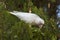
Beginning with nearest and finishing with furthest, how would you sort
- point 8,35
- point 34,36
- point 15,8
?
point 8,35 → point 34,36 → point 15,8

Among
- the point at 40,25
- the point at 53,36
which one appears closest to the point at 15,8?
the point at 40,25

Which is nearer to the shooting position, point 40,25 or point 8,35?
point 8,35

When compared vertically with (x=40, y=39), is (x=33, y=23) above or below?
above

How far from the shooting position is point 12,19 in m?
1.47

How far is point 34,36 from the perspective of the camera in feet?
4.89

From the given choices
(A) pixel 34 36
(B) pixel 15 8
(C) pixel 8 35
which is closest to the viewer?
(C) pixel 8 35

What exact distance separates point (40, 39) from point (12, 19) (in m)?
0.27

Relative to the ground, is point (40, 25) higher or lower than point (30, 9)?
lower

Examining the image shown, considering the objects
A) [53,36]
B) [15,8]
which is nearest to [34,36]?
[53,36]

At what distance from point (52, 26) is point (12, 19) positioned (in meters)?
0.33

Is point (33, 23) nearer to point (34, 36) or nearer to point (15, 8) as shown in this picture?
point (34, 36)

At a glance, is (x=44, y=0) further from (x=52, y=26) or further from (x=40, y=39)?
(x=40, y=39)

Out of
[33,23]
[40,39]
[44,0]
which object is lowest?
[40,39]

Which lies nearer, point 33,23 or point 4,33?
point 4,33
